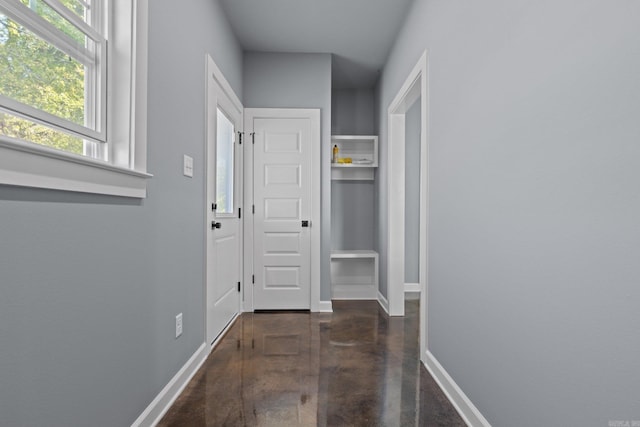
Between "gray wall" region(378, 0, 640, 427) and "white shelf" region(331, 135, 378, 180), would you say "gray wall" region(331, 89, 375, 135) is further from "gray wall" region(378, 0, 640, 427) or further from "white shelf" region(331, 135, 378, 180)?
"gray wall" region(378, 0, 640, 427)

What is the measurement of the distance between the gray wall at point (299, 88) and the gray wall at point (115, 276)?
4.59 feet

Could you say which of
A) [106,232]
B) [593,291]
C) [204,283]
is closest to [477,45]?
[593,291]

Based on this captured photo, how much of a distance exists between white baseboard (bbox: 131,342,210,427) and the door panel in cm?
144

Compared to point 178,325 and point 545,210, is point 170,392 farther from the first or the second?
point 545,210

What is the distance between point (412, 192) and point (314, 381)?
10.3ft

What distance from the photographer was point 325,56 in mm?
3945

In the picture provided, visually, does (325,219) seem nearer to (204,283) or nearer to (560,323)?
(204,283)

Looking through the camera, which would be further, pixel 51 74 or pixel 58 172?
pixel 51 74

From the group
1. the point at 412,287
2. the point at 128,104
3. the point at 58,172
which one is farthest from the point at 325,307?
the point at 58,172

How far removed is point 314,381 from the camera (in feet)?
7.22

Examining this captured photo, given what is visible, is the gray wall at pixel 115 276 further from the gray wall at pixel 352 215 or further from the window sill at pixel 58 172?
the gray wall at pixel 352 215

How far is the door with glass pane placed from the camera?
8.84 feet

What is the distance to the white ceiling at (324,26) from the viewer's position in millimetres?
3006

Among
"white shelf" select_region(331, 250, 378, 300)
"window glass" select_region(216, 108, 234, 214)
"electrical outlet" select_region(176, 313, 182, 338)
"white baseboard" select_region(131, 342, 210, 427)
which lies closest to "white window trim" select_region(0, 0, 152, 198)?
"electrical outlet" select_region(176, 313, 182, 338)
